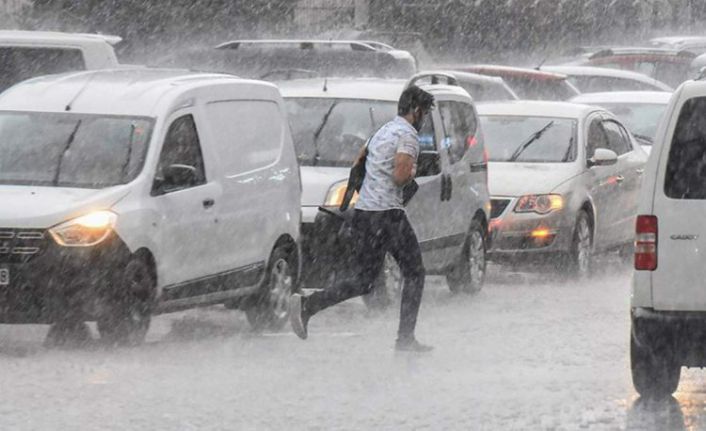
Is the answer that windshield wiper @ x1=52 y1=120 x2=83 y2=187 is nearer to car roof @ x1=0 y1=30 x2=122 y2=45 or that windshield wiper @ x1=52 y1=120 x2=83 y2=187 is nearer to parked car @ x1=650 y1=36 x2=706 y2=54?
car roof @ x1=0 y1=30 x2=122 y2=45

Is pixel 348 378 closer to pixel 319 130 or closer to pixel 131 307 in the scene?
pixel 131 307

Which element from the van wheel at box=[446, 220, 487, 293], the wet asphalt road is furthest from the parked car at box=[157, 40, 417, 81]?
the wet asphalt road

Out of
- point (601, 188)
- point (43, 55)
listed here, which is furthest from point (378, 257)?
point (601, 188)

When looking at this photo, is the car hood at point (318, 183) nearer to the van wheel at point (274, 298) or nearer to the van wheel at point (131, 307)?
the van wheel at point (274, 298)

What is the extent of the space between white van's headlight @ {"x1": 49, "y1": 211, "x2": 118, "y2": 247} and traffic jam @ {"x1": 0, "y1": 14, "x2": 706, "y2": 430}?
0.04 ft

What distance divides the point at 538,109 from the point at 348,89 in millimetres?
3859

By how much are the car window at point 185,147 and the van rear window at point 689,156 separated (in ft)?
13.5

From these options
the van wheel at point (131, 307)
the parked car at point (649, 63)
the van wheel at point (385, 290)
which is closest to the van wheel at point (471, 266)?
the van wheel at point (385, 290)

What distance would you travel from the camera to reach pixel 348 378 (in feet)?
37.3

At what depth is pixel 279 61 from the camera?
935 inches

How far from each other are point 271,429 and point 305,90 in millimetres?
7320

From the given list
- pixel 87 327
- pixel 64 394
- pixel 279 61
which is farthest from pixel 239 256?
pixel 279 61

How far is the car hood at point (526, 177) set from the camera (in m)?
18.2

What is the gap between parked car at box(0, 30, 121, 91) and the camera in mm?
17797
